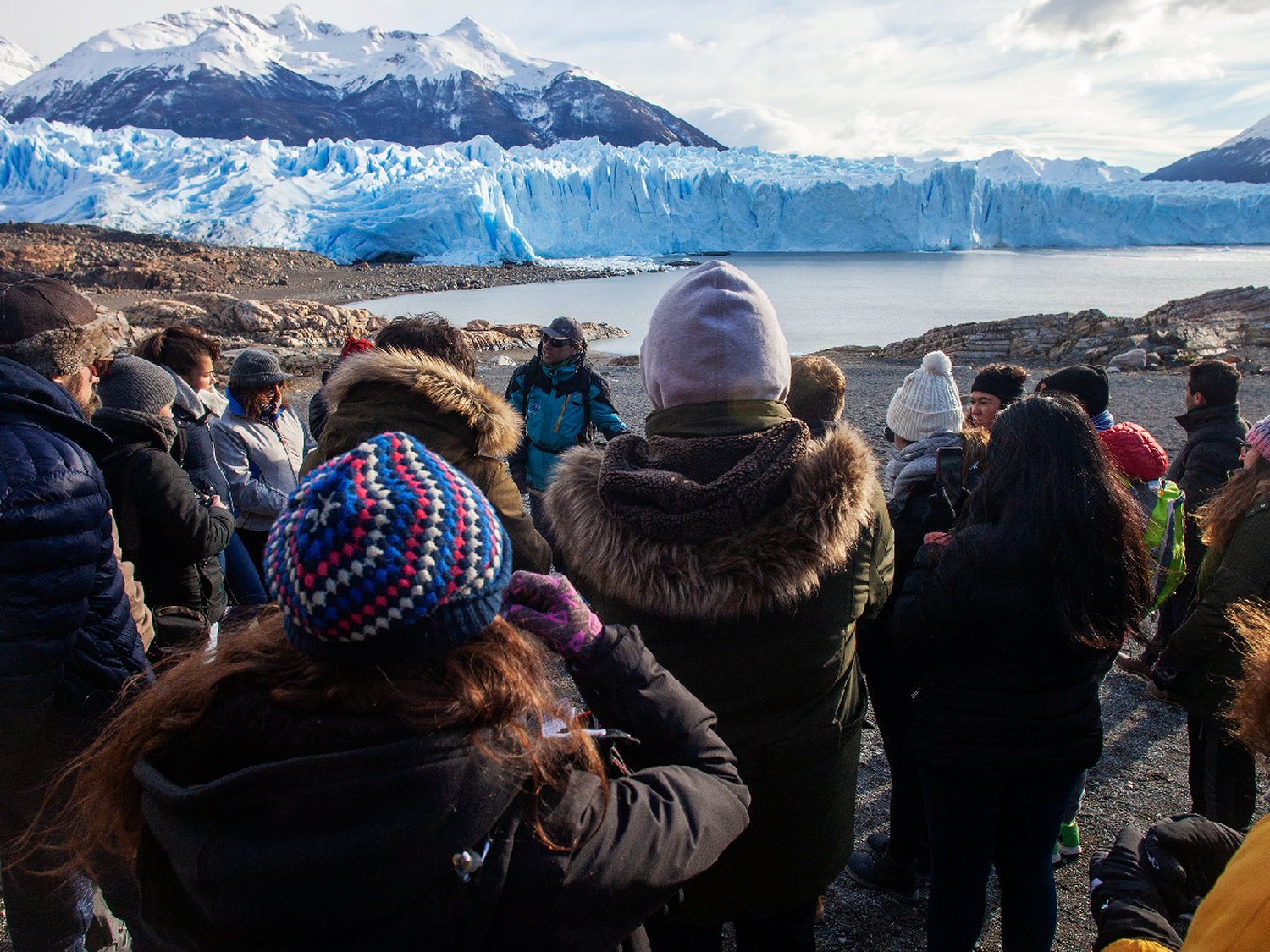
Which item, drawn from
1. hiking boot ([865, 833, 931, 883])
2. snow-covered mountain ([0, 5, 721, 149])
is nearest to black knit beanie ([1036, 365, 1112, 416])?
hiking boot ([865, 833, 931, 883])

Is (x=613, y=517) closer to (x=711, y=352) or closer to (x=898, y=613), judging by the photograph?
(x=711, y=352)

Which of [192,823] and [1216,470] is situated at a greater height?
[192,823]

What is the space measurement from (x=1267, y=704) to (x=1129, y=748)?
1950 mm

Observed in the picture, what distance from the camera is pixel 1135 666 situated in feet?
9.73

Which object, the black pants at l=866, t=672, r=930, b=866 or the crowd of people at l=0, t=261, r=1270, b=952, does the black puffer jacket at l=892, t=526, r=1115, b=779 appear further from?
the black pants at l=866, t=672, r=930, b=866

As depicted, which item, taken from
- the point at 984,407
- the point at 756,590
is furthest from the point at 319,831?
the point at 984,407

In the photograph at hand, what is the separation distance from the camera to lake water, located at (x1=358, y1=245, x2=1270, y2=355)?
853 inches

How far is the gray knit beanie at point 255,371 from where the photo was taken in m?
2.62

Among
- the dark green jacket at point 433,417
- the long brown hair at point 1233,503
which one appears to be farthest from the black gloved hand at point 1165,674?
the dark green jacket at point 433,417

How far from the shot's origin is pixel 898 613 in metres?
1.47

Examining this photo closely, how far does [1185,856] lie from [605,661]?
871mm

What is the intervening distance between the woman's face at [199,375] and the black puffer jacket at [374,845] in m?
2.41

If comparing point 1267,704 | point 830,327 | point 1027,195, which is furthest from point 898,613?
point 1027,195

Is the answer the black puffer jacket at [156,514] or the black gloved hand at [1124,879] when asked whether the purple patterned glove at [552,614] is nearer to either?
the black gloved hand at [1124,879]
